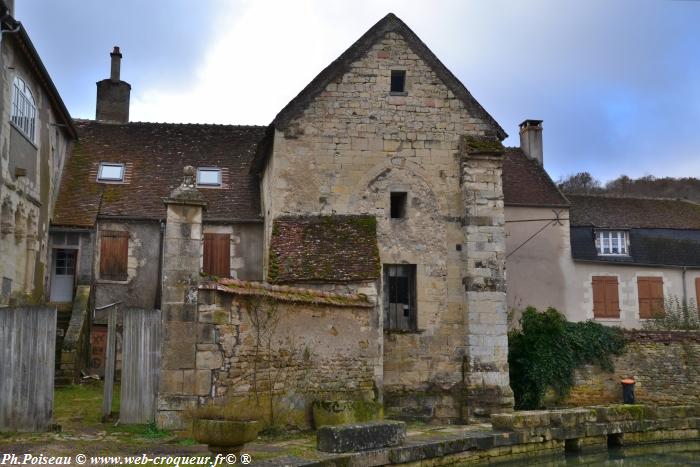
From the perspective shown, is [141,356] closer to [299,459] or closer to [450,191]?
[299,459]

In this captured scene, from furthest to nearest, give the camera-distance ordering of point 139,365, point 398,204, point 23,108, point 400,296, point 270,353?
point 23,108 < point 398,204 < point 400,296 < point 270,353 < point 139,365

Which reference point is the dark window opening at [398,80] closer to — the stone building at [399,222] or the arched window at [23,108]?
the stone building at [399,222]

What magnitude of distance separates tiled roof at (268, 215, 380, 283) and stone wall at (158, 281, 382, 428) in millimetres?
910

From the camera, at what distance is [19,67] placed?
48.0 feet

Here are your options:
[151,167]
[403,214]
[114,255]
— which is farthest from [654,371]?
[151,167]

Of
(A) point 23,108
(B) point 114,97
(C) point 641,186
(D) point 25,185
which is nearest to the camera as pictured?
(A) point 23,108

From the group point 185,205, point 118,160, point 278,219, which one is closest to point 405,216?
point 278,219

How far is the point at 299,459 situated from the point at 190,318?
101 inches

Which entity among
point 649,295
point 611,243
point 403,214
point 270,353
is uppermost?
point 611,243

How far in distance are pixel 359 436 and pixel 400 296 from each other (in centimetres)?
544

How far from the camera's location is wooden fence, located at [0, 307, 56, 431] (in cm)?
852

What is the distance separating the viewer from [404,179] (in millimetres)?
13953

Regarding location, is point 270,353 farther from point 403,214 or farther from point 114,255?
point 114,255

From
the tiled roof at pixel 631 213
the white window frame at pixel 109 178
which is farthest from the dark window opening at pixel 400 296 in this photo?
the tiled roof at pixel 631 213
